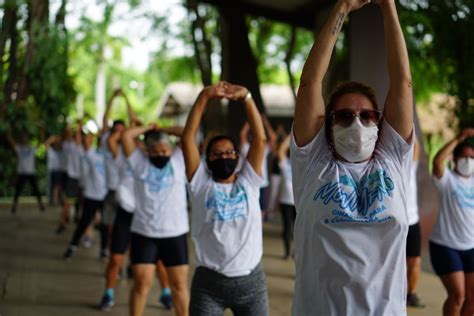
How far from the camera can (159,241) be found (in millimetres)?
5848

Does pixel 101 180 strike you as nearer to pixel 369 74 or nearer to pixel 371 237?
pixel 369 74

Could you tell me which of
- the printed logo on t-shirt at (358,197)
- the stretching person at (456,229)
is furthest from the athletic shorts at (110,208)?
the printed logo on t-shirt at (358,197)

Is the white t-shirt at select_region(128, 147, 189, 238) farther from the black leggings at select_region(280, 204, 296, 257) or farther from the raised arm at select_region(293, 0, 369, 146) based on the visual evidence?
the black leggings at select_region(280, 204, 296, 257)

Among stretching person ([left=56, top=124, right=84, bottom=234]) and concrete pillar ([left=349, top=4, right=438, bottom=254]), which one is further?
stretching person ([left=56, top=124, right=84, bottom=234])

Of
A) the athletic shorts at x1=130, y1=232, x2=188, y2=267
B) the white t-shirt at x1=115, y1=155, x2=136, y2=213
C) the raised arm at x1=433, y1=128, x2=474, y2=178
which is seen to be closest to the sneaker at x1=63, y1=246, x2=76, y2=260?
the white t-shirt at x1=115, y1=155, x2=136, y2=213

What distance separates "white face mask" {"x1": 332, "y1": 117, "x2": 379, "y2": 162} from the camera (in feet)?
8.45

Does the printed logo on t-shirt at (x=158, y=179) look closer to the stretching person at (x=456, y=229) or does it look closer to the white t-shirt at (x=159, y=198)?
the white t-shirt at (x=159, y=198)

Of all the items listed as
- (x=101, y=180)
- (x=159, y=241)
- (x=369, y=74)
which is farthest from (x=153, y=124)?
(x=369, y=74)

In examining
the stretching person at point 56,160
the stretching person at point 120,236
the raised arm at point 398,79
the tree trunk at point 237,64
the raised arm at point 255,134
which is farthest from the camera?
the stretching person at point 56,160

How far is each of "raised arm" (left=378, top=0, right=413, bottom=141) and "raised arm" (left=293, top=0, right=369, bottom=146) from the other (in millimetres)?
143

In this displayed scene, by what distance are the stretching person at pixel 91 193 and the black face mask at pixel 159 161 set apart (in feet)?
13.5

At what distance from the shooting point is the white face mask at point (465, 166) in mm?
5898

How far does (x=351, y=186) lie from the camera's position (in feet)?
8.35

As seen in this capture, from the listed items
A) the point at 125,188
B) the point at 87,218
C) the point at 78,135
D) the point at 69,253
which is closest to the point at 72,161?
the point at 78,135
